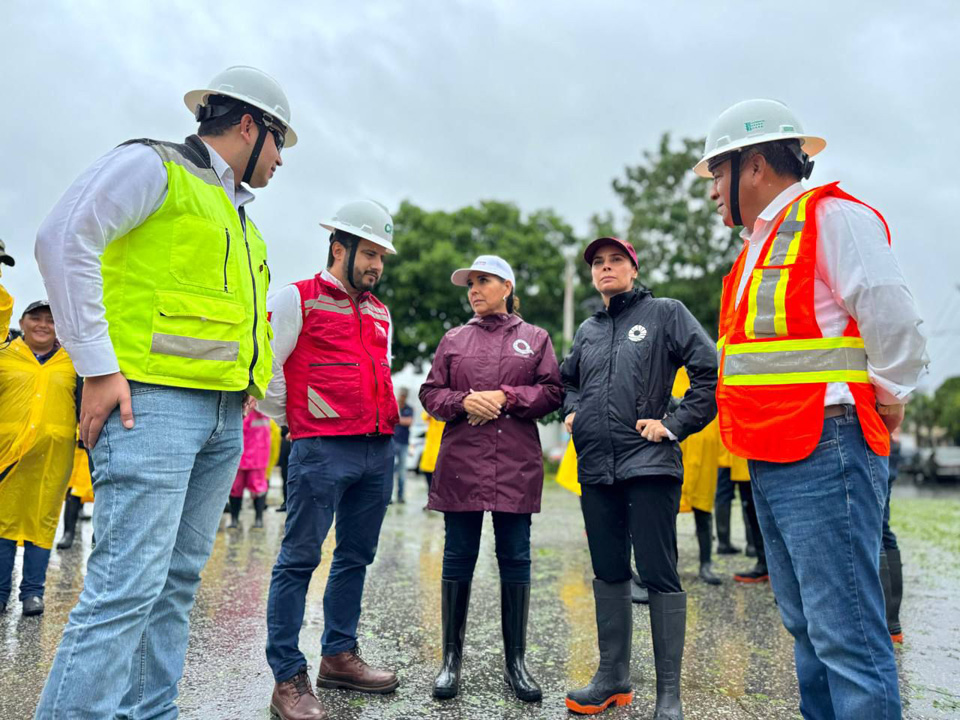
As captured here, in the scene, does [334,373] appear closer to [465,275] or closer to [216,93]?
[465,275]

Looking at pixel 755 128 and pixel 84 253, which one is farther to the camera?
pixel 755 128

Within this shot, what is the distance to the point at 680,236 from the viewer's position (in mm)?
27766

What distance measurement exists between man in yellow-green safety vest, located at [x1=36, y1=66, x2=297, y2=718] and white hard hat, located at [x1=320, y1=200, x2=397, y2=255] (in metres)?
1.12

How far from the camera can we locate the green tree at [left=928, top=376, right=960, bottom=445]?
162 feet

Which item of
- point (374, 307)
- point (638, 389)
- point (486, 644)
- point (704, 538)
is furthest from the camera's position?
point (704, 538)

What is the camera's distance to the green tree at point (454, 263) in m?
29.8

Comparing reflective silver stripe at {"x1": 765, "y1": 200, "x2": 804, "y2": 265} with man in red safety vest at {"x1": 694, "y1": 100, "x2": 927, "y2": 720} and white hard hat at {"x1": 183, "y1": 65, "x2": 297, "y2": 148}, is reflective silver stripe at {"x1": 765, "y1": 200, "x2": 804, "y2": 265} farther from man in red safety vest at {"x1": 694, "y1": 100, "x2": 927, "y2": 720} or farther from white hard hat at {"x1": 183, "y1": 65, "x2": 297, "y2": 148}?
white hard hat at {"x1": 183, "y1": 65, "x2": 297, "y2": 148}

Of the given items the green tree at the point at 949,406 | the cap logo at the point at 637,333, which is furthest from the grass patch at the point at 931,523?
the green tree at the point at 949,406

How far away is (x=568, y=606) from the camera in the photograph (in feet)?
18.1

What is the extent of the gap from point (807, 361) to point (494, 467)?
177 centimetres

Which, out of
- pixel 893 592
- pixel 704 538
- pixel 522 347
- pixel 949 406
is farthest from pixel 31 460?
pixel 949 406

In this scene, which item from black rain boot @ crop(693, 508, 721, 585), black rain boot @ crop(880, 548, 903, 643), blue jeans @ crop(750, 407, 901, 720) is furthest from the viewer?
black rain boot @ crop(693, 508, 721, 585)

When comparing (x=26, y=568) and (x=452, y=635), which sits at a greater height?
(x=452, y=635)

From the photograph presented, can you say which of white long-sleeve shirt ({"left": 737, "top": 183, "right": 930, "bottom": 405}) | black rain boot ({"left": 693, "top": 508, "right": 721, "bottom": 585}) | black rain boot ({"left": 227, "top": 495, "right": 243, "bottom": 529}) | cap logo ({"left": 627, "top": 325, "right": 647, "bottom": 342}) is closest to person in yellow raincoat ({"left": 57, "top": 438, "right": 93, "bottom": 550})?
black rain boot ({"left": 227, "top": 495, "right": 243, "bottom": 529})
